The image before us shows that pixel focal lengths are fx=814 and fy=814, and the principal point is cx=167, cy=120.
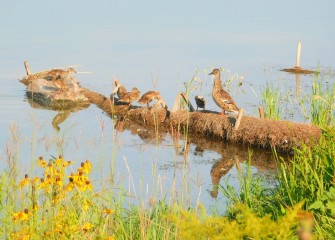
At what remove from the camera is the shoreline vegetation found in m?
3.62

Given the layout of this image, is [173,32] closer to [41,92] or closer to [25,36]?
[25,36]

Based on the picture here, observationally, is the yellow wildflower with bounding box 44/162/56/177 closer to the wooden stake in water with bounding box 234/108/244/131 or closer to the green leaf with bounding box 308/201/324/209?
the green leaf with bounding box 308/201/324/209

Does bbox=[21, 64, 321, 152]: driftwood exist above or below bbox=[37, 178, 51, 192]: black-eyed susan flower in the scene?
below

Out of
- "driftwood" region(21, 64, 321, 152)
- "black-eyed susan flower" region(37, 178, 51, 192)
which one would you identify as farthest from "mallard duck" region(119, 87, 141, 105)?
"black-eyed susan flower" region(37, 178, 51, 192)

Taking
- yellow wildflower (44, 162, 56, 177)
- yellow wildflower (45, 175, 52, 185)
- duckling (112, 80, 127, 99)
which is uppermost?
yellow wildflower (44, 162, 56, 177)

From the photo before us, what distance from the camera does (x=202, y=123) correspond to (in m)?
14.5

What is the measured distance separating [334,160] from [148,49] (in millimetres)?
18553

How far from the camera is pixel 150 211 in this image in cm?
548

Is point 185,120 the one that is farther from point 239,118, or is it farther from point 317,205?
point 317,205

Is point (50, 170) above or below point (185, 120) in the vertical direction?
above

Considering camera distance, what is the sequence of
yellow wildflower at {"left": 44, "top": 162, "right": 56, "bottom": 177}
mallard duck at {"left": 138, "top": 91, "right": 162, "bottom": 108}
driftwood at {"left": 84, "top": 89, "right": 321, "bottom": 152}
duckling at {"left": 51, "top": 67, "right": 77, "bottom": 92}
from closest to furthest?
yellow wildflower at {"left": 44, "top": 162, "right": 56, "bottom": 177} < driftwood at {"left": 84, "top": 89, "right": 321, "bottom": 152} < mallard duck at {"left": 138, "top": 91, "right": 162, "bottom": 108} < duckling at {"left": 51, "top": 67, "right": 77, "bottom": 92}

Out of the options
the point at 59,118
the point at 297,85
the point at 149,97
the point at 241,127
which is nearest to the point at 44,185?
the point at 241,127

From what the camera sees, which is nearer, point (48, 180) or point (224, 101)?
point (48, 180)

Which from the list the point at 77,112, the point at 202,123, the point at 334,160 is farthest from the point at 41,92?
the point at 334,160
